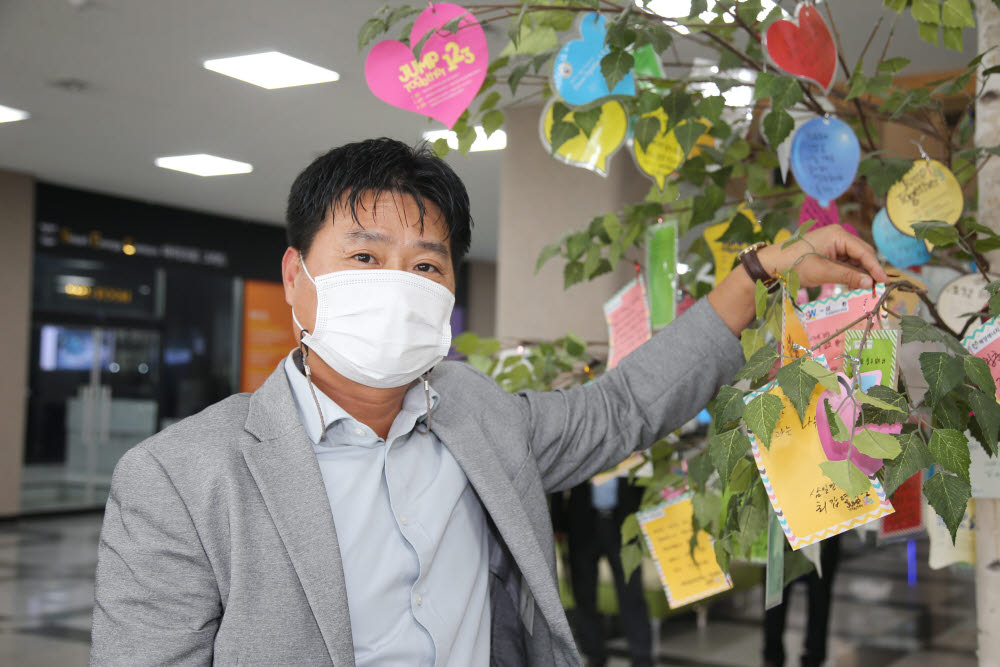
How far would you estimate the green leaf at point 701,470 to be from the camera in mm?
1383

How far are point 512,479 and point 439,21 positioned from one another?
693mm

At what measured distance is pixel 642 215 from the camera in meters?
1.66

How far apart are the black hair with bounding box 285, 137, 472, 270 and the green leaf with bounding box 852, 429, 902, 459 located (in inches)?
24.3

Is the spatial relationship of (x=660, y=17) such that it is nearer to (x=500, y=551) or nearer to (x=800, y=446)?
(x=800, y=446)

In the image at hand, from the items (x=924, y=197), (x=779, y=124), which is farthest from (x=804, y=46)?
(x=924, y=197)

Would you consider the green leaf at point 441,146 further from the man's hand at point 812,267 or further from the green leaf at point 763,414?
the green leaf at point 763,414

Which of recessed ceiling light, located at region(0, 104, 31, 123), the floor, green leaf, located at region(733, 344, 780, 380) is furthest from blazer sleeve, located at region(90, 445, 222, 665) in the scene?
recessed ceiling light, located at region(0, 104, 31, 123)

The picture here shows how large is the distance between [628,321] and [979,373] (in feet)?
2.89

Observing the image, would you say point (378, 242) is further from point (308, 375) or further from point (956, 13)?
point (956, 13)

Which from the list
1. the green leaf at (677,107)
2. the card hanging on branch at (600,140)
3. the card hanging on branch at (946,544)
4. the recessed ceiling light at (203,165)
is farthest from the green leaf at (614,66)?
the recessed ceiling light at (203,165)

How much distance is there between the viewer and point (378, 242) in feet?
4.04

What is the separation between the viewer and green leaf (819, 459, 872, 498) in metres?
0.89

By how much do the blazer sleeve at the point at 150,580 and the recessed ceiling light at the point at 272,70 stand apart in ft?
14.6

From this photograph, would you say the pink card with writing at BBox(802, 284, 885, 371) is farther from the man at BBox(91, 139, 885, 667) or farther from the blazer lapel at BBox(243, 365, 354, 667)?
the blazer lapel at BBox(243, 365, 354, 667)
